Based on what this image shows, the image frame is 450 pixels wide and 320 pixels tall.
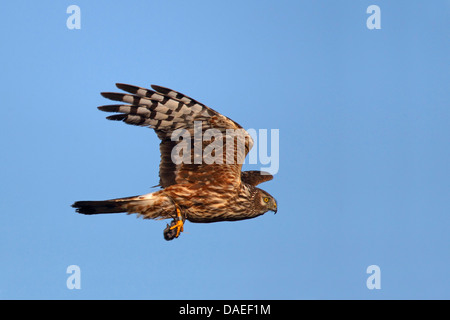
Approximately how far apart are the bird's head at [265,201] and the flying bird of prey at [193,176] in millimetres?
183

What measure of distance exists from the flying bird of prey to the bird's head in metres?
0.18

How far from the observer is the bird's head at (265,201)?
47.7 feet

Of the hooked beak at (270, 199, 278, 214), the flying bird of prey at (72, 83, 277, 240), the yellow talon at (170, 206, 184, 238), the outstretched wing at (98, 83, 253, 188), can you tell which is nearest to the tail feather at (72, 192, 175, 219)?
the flying bird of prey at (72, 83, 277, 240)

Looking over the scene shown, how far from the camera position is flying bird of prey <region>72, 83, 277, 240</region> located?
43.6 feet

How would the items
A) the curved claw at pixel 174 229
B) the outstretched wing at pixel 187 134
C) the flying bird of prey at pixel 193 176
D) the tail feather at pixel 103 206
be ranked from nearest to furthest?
the outstretched wing at pixel 187 134
the flying bird of prey at pixel 193 176
the curved claw at pixel 174 229
the tail feather at pixel 103 206

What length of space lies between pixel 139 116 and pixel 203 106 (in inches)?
46.1

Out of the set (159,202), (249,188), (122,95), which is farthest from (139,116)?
(249,188)

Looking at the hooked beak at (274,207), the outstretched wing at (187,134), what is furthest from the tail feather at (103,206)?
the hooked beak at (274,207)

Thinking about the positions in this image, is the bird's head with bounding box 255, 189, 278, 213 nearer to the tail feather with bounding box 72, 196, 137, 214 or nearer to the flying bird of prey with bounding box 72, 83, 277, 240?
the flying bird of prey with bounding box 72, 83, 277, 240

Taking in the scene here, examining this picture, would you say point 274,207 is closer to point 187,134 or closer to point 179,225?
point 179,225

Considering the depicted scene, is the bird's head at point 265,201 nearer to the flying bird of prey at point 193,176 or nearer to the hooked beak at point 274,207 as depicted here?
the hooked beak at point 274,207

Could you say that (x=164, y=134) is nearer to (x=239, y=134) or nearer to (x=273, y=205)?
(x=239, y=134)

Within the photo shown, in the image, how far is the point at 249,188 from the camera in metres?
14.5

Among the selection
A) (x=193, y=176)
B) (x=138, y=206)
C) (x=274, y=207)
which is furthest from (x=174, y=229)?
(x=274, y=207)
